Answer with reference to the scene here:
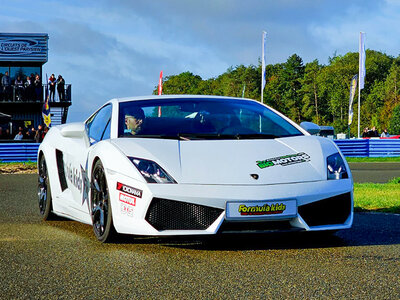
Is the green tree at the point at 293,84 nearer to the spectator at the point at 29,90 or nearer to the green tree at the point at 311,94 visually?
the green tree at the point at 311,94

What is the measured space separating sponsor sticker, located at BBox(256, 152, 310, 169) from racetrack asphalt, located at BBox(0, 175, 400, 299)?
0.63 m

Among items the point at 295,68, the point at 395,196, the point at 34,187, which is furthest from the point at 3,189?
the point at 295,68

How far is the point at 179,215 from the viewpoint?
5020 millimetres

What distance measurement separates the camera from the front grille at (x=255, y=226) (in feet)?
16.5

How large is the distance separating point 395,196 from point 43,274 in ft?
22.3

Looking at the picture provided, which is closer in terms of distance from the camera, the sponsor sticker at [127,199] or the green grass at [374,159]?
the sponsor sticker at [127,199]

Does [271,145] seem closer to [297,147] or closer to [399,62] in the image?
[297,147]

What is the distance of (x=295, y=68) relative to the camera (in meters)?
127

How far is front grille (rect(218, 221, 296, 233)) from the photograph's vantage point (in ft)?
16.5

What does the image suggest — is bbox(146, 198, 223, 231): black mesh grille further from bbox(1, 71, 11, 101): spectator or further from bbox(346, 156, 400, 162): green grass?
bbox(1, 71, 11, 101): spectator

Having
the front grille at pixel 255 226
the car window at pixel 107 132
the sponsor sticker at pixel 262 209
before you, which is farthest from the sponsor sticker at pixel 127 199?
the car window at pixel 107 132

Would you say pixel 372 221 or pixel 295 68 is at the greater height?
pixel 295 68

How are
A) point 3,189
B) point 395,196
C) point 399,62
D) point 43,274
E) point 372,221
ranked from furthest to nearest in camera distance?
point 399,62 → point 3,189 → point 395,196 → point 372,221 → point 43,274

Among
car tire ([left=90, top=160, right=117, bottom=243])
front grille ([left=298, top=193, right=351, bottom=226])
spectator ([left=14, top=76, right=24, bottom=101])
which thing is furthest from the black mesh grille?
spectator ([left=14, top=76, right=24, bottom=101])
